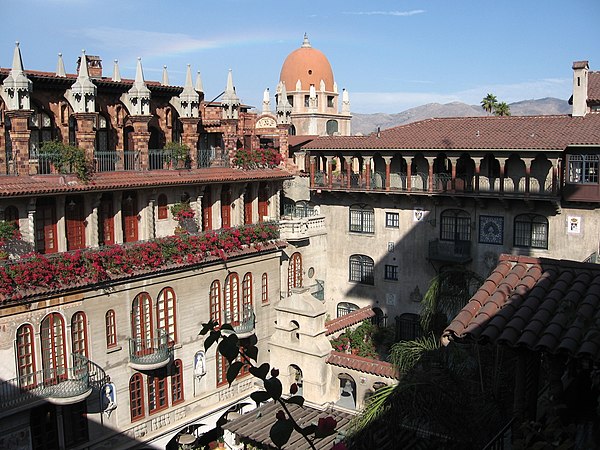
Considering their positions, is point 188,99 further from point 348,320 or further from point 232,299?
point 348,320

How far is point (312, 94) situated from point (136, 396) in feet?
174

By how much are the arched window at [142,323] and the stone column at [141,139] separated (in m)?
6.81

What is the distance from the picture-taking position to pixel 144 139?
3488 cm

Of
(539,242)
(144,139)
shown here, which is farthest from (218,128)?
(539,242)

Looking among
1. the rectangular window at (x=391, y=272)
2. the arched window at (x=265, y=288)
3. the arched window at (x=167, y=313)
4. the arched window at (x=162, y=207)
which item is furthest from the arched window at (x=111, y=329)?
the rectangular window at (x=391, y=272)

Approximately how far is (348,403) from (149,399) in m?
9.93

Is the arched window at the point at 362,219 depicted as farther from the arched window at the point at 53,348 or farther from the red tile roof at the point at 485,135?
the arched window at the point at 53,348

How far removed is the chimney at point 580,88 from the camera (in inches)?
1597

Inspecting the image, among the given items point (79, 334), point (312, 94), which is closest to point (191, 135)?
point (79, 334)

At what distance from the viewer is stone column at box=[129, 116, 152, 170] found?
113 ft

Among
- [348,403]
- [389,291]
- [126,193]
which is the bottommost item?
[348,403]

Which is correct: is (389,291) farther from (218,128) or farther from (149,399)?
(149,399)

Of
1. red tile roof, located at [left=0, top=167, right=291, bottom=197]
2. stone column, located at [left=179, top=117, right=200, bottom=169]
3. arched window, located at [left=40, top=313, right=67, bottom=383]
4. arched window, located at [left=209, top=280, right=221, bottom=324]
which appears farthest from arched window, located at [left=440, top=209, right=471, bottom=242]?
arched window, located at [left=40, top=313, right=67, bottom=383]

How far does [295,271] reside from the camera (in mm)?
43219
